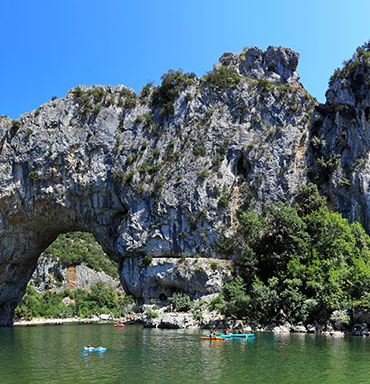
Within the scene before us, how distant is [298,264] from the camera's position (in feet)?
123

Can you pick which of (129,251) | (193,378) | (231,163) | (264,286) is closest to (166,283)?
(129,251)

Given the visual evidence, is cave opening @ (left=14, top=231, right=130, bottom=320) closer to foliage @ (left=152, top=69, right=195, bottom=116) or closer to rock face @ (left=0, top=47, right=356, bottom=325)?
rock face @ (left=0, top=47, right=356, bottom=325)

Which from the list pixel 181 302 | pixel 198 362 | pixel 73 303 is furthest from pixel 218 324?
pixel 73 303

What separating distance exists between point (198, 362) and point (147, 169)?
32026 millimetres

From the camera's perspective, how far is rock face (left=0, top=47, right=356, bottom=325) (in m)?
47.3

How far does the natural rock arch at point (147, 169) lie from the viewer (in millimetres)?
47469

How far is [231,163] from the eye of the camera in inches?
1954

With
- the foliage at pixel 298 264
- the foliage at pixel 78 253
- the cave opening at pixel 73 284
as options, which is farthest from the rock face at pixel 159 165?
the foliage at pixel 78 253

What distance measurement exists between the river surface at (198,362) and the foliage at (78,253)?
66.5 m

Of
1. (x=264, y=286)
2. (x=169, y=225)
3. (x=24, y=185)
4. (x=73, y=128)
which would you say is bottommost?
(x=264, y=286)

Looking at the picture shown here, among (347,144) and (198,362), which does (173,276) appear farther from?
(347,144)

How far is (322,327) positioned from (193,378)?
62.8 ft

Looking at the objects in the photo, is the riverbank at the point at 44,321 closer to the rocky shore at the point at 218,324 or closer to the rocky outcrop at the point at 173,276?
the rocky outcrop at the point at 173,276

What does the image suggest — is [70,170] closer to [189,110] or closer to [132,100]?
[132,100]
